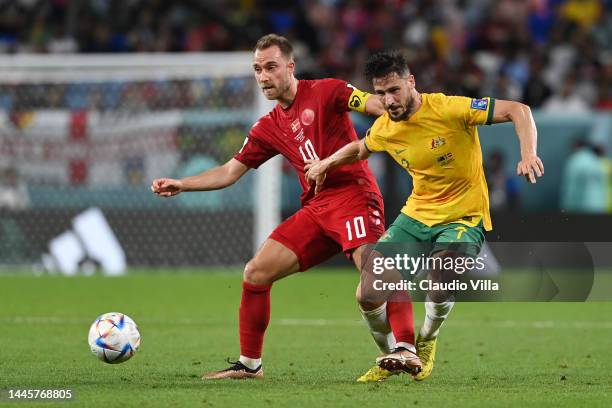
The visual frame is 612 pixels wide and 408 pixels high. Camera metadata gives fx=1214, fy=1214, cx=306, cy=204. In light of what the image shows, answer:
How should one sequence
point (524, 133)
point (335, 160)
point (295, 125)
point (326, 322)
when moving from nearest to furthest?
point (524, 133)
point (335, 160)
point (295, 125)
point (326, 322)

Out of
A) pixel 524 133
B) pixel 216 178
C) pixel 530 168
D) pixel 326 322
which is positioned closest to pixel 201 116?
pixel 326 322

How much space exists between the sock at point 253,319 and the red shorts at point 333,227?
0.31 meters

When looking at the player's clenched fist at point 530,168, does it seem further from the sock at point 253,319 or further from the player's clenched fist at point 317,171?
the sock at point 253,319

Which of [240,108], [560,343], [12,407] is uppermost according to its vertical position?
[240,108]

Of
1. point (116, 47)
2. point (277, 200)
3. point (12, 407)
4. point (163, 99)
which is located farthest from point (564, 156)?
point (12, 407)

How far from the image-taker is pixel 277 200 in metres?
15.8

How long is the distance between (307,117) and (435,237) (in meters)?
1.10

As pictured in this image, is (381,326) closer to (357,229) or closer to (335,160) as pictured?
(357,229)

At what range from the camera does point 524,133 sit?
682 centimetres

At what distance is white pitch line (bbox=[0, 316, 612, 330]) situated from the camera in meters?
10.9

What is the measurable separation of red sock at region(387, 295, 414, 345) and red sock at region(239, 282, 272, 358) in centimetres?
78

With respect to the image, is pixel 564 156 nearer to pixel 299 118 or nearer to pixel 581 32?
pixel 581 32

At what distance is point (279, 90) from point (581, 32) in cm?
1277

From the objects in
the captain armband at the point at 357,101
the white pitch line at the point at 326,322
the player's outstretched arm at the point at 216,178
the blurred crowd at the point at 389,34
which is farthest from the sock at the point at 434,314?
the blurred crowd at the point at 389,34
